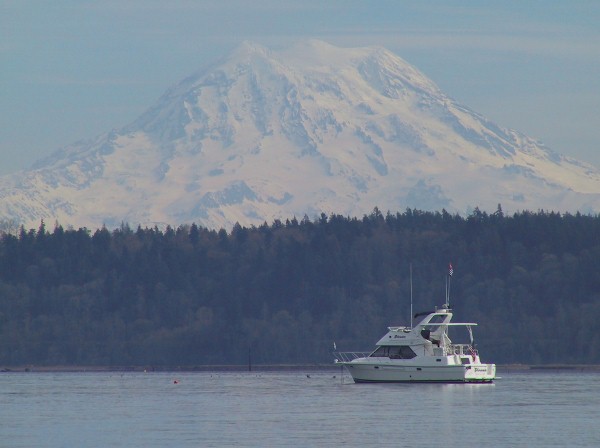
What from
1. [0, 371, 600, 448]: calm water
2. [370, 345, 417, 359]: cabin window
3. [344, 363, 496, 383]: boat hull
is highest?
[370, 345, 417, 359]: cabin window

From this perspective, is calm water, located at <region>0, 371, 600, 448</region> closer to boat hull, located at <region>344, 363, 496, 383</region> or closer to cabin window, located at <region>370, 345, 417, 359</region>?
boat hull, located at <region>344, 363, 496, 383</region>

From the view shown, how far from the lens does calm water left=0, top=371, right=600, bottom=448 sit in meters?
90.3

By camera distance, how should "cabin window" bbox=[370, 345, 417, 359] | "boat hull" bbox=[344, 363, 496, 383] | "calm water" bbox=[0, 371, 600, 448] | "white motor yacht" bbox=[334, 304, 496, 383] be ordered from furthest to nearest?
"cabin window" bbox=[370, 345, 417, 359], "boat hull" bbox=[344, 363, 496, 383], "white motor yacht" bbox=[334, 304, 496, 383], "calm water" bbox=[0, 371, 600, 448]

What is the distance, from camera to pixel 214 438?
90.9m

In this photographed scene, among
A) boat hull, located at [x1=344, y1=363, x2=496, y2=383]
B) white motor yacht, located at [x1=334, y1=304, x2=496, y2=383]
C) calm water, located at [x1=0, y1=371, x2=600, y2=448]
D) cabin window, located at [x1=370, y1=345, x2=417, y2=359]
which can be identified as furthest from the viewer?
cabin window, located at [x1=370, y1=345, x2=417, y2=359]

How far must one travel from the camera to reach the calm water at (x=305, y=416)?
90.3m

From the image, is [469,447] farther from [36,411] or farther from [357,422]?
[36,411]

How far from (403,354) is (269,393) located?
623 inches

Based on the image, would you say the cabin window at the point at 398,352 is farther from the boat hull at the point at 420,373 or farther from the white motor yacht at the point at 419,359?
the boat hull at the point at 420,373

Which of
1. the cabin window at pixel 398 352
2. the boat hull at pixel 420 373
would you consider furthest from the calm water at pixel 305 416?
the cabin window at pixel 398 352

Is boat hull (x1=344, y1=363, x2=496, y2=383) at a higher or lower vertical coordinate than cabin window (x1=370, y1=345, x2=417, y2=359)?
lower

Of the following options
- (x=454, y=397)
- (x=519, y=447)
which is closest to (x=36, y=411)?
(x=454, y=397)

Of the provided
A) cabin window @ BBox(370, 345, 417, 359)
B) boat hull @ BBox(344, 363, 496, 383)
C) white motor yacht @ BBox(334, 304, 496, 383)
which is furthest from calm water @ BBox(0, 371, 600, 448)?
cabin window @ BBox(370, 345, 417, 359)

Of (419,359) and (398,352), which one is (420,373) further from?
(398,352)
